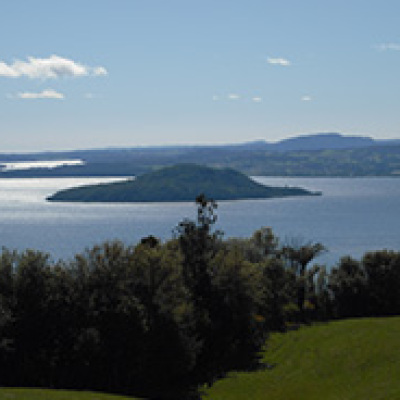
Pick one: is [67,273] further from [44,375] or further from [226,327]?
[226,327]

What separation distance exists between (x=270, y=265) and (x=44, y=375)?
130 ft

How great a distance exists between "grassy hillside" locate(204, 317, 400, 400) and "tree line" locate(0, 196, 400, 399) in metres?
3.17

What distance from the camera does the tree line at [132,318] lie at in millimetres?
52812

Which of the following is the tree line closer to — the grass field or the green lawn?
the grass field

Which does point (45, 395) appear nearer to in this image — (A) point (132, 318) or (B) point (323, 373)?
(A) point (132, 318)

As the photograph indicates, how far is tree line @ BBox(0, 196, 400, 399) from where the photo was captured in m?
52.8

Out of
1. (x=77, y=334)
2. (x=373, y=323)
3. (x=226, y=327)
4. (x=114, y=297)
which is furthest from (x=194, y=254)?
(x=373, y=323)

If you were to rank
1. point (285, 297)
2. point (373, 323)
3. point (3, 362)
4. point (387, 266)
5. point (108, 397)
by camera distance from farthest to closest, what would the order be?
point (387, 266) < point (285, 297) < point (373, 323) < point (3, 362) < point (108, 397)

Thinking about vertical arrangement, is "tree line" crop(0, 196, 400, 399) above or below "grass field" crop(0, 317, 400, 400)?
above

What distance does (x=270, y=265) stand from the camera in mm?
84312

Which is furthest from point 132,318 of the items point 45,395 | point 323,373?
point 323,373

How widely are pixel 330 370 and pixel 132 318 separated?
18132 millimetres

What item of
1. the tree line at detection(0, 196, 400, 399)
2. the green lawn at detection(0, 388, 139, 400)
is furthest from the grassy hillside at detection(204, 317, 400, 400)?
the green lawn at detection(0, 388, 139, 400)

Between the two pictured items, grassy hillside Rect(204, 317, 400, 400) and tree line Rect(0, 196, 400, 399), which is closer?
grassy hillside Rect(204, 317, 400, 400)
